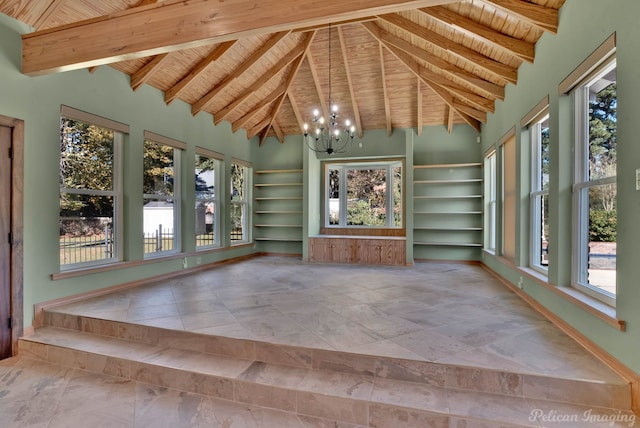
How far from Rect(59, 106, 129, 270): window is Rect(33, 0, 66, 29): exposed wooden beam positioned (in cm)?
89

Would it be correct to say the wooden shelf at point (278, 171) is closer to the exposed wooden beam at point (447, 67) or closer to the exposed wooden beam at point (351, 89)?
the exposed wooden beam at point (351, 89)

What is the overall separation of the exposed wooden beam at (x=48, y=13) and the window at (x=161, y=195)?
Result: 1.74 meters

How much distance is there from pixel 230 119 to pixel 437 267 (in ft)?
18.3

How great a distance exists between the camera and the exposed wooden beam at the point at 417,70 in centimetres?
510

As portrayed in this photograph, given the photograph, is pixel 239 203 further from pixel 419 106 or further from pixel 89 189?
pixel 419 106

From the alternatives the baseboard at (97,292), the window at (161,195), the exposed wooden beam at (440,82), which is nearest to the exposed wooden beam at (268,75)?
the window at (161,195)

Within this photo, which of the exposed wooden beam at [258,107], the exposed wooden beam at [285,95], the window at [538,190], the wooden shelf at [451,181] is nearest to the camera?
the window at [538,190]

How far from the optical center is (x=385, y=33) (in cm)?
524

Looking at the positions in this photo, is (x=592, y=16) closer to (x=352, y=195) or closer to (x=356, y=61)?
(x=356, y=61)

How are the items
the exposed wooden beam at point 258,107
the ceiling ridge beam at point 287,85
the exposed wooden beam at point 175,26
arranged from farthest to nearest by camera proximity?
1. the exposed wooden beam at point 258,107
2. the ceiling ridge beam at point 287,85
3. the exposed wooden beam at point 175,26

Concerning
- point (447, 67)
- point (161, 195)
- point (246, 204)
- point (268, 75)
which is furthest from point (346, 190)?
point (161, 195)

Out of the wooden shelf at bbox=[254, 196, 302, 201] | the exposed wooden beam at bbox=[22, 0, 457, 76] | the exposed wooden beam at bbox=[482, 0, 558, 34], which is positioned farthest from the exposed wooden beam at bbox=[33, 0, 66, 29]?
the wooden shelf at bbox=[254, 196, 302, 201]

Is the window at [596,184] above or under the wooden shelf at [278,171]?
under

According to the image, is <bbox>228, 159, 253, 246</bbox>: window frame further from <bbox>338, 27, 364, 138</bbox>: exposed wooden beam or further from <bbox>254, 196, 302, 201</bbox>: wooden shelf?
<bbox>338, 27, 364, 138</bbox>: exposed wooden beam
